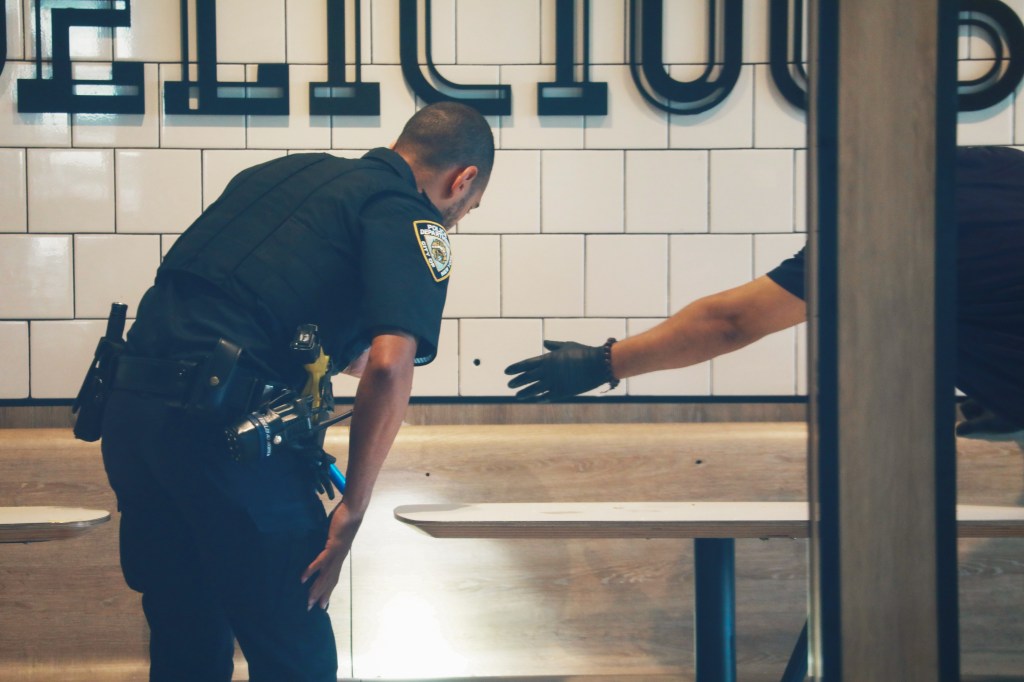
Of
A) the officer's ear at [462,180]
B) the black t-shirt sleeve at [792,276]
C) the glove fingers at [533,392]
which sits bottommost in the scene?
the glove fingers at [533,392]

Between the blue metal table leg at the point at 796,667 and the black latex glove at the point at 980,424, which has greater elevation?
the black latex glove at the point at 980,424

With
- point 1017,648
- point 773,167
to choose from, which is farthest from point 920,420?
point 1017,648

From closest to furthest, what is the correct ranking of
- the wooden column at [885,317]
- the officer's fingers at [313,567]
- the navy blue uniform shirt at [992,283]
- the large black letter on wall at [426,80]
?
the wooden column at [885,317] → the navy blue uniform shirt at [992,283] → the officer's fingers at [313,567] → the large black letter on wall at [426,80]

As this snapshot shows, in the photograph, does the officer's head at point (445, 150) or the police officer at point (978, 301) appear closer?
the police officer at point (978, 301)

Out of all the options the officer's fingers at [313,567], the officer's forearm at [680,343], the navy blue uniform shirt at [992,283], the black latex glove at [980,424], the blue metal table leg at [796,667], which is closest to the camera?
the navy blue uniform shirt at [992,283]

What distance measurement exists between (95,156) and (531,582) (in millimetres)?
1511

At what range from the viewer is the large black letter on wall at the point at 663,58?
7.21ft

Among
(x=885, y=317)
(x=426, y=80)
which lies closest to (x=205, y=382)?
(x=885, y=317)

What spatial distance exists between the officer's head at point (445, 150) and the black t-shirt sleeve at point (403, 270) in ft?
0.78

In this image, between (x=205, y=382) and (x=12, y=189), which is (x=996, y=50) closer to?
(x=205, y=382)

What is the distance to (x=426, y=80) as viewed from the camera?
2.18 metres

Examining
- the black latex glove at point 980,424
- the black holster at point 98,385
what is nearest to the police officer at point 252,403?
the black holster at point 98,385

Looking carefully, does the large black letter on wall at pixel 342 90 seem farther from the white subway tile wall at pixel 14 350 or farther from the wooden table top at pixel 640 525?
the wooden table top at pixel 640 525

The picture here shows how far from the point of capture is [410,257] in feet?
4.12
